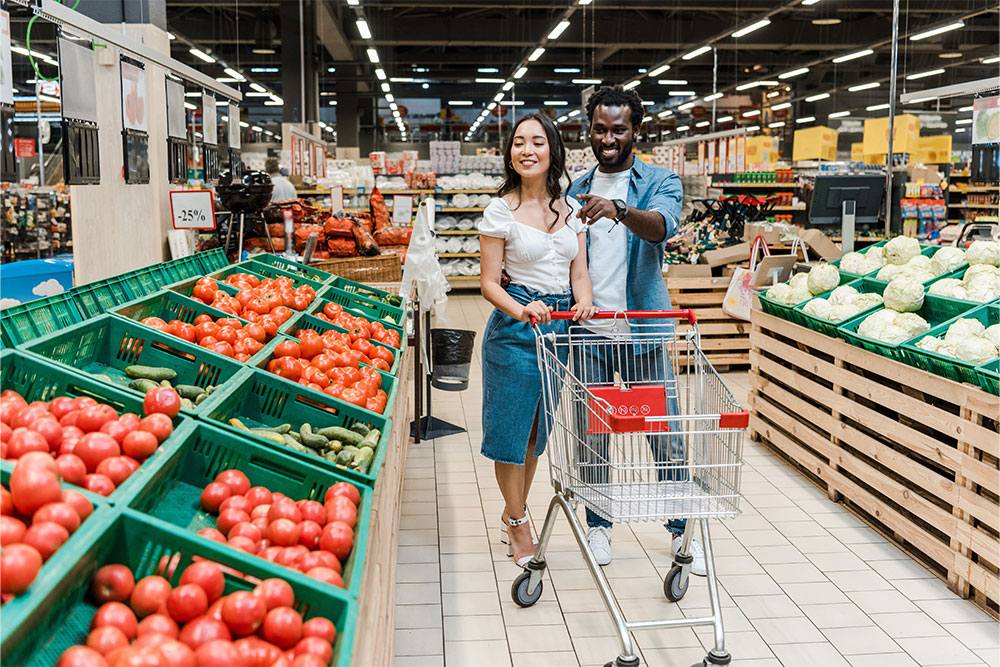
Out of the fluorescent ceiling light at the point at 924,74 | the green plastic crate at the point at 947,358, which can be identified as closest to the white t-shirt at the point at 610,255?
the green plastic crate at the point at 947,358

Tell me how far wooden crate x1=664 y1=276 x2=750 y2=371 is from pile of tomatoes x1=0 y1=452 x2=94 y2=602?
5.96m

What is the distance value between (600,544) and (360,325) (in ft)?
4.84

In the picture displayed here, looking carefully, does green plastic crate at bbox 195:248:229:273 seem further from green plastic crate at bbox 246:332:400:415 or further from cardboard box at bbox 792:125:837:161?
cardboard box at bbox 792:125:837:161

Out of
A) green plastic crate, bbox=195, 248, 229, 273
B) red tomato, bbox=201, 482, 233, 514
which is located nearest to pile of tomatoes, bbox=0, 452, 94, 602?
red tomato, bbox=201, 482, 233, 514

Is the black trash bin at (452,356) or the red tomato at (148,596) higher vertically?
the red tomato at (148,596)

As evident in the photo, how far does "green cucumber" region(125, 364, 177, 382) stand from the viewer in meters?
2.54

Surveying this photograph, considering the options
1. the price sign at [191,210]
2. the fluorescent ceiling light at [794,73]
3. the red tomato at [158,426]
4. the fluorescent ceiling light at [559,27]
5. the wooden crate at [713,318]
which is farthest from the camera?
the fluorescent ceiling light at [794,73]

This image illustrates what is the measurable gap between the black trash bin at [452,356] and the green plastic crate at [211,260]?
1448 mm

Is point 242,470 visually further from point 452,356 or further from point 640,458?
point 452,356

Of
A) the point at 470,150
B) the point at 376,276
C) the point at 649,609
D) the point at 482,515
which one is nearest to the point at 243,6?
the point at 470,150

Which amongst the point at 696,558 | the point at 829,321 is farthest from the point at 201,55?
the point at 696,558

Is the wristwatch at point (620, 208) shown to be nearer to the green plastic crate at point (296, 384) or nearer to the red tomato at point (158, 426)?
the green plastic crate at point (296, 384)

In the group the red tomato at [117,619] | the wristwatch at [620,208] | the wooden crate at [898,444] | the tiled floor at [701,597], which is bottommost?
the tiled floor at [701,597]

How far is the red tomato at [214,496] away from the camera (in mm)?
1940
